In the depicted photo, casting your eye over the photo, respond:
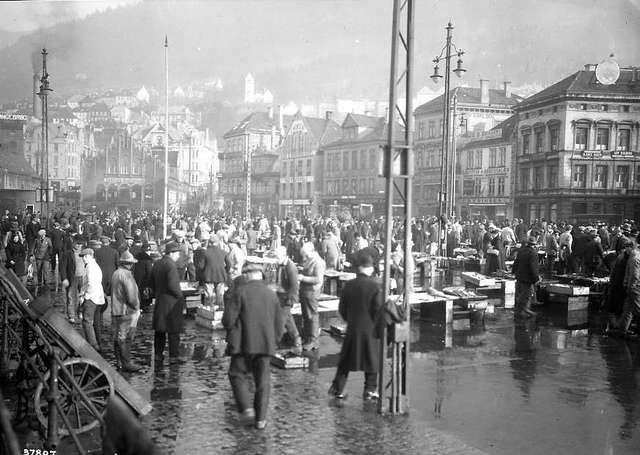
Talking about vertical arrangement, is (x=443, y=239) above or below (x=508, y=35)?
below

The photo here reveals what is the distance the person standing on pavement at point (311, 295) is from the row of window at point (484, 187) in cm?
4531

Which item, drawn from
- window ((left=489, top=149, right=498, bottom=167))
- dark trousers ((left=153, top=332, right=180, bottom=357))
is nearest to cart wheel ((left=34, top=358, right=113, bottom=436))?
dark trousers ((left=153, top=332, right=180, bottom=357))

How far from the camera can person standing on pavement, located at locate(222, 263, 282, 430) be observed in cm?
652

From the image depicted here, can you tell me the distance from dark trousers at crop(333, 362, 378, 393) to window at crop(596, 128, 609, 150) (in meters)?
42.8

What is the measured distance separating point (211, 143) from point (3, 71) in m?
76.2

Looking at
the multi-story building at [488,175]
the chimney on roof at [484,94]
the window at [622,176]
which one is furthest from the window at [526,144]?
the chimney on roof at [484,94]

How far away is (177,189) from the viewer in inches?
3150

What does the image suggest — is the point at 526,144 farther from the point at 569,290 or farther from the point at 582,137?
the point at 569,290

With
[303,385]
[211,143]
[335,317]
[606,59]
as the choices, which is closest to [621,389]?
[303,385]

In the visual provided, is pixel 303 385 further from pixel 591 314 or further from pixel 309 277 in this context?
pixel 591 314

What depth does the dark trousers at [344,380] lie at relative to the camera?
24.6 ft

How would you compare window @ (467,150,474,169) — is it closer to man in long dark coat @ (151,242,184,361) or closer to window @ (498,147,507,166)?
window @ (498,147,507,166)

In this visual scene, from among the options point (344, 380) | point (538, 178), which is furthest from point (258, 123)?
point (344, 380)

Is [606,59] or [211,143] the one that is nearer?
[606,59]
